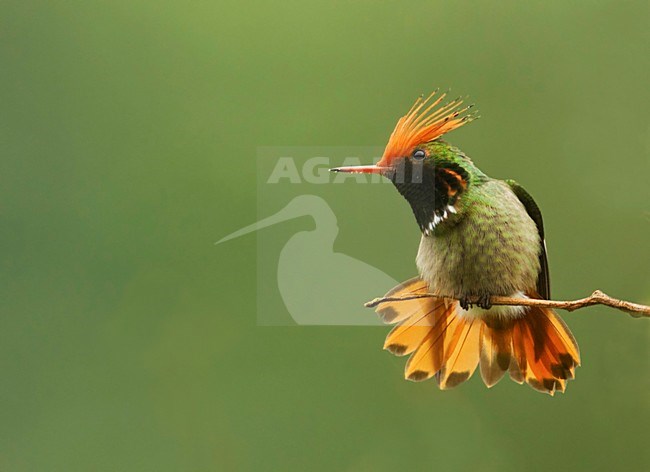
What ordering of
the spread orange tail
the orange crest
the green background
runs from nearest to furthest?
the orange crest → the spread orange tail → the green background

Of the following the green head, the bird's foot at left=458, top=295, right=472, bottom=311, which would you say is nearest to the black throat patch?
the green head

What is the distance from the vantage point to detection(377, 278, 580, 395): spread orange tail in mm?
1058

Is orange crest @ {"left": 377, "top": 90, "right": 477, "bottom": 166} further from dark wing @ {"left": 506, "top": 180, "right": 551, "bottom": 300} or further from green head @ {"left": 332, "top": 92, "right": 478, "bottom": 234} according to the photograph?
dark wing @ {"left": 506, "top": 180, "right": 551, "bottom": 300}

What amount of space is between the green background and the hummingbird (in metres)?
0.43

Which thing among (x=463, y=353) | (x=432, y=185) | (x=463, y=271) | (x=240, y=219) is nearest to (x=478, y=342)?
(x=463, y=353)

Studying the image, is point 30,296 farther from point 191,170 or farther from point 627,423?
point 627,423

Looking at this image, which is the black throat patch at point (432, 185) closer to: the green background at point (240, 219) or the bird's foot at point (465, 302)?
the bird's foot at point (465, 302)

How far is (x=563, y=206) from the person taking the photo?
1421 millimetres

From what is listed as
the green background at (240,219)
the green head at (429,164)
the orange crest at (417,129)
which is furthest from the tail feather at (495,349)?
the green background at (240,219)

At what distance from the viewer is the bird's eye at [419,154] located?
954 mm

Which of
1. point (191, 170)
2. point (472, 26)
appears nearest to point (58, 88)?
point (191, 170)

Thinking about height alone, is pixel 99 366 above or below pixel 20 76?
below

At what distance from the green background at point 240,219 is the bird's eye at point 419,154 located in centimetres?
52

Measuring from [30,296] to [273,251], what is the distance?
0.69 m
